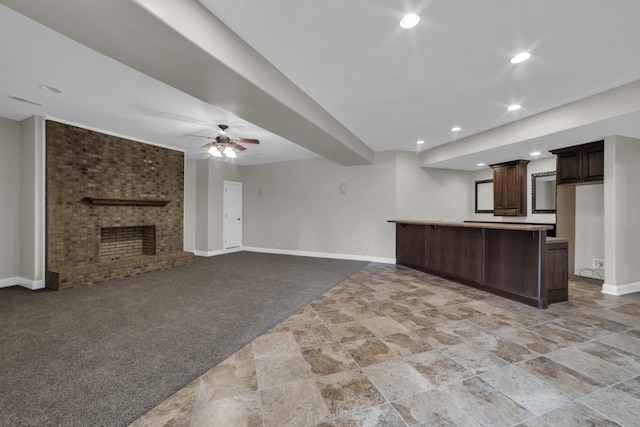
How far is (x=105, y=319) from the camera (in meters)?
2.97

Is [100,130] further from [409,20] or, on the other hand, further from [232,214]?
[409,20]

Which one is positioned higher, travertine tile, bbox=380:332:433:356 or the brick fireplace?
the brick fireplace

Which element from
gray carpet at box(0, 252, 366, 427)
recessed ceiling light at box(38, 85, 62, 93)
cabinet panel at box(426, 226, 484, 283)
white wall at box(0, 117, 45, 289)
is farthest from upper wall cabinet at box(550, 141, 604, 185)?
white wall at box(0, 117, 45, 289)

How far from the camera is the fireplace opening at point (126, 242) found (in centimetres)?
518

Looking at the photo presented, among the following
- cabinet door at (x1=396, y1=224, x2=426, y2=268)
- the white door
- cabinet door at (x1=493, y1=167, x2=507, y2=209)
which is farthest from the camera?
the white door

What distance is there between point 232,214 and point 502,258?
655cm

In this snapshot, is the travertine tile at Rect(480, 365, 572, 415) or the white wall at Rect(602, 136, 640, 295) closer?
the travertine tile at Rect(480, 365, 572, 415)

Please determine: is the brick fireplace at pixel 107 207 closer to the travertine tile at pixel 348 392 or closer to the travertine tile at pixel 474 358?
the travertine tile at pixel 348 392

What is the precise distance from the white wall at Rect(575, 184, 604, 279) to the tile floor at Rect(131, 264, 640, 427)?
5.99ft

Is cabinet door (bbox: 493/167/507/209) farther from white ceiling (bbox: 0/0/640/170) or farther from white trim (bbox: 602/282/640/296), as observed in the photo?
white trim (bbox: 602/282/640/296)

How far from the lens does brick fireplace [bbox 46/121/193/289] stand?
4.29 meters

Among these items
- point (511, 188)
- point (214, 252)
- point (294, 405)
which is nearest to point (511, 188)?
point (511, 188)

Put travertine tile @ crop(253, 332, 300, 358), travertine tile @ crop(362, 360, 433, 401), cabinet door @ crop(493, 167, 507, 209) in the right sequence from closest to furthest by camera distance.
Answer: travertine tile @ crop(362, 360, 433, 401) → travertine tile @ crop(253, 332, 300, 358) → cabinet door @ crop(493, 167, 507, 209)

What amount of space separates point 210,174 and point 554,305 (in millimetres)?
7337
